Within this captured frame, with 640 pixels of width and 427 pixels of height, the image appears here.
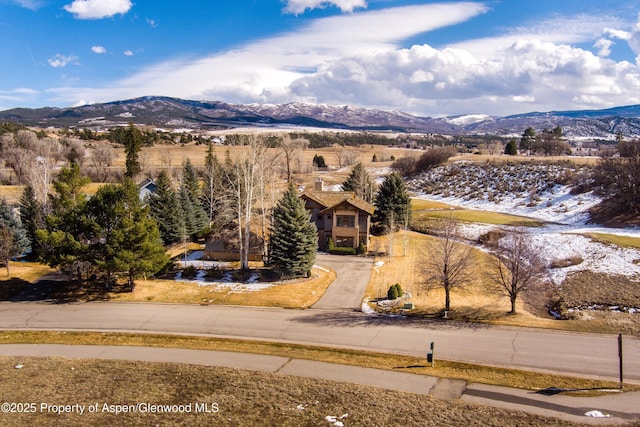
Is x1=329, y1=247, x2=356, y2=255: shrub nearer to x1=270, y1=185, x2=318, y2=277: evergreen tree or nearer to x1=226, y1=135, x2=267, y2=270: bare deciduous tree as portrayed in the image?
x1=270, y1=185, x2=318, y2=277: evergreen tree

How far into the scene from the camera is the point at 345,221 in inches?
1735

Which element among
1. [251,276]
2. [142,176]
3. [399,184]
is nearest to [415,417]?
[251,276]

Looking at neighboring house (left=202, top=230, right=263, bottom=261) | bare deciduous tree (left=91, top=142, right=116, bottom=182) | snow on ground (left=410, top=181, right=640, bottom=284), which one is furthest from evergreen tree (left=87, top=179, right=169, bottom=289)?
bare deciduous tree (left=91, top=142, right=116, bottom=182)

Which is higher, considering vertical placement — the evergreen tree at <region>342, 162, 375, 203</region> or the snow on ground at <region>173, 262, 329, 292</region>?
the evergreen tree at <region>342, 162, 375, 203</region>

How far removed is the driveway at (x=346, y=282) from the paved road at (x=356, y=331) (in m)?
1.57

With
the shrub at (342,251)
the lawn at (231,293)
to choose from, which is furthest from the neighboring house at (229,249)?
the shrub at (342,251)

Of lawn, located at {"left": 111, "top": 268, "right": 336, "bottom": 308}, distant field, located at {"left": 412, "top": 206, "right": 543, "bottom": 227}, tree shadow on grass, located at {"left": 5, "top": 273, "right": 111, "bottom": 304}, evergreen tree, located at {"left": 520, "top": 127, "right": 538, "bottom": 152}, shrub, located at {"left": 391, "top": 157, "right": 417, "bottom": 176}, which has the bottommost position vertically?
tree shadow on grass, located at {"left": 5, "top": 273, "right": 111, "bottom": 304}

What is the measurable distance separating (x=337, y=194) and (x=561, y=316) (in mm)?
25655

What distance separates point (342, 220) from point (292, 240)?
11.6 meters

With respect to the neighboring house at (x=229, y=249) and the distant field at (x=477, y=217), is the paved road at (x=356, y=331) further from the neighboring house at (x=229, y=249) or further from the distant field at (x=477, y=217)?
the distant field at (x=477, y=217)

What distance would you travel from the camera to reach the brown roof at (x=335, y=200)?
43.5 meters

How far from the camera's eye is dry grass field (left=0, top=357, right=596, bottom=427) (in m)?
14.7

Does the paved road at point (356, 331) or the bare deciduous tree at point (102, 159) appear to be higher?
the bare deciduous tree at point (102, 159)

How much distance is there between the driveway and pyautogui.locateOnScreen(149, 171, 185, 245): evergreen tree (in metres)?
14.9
